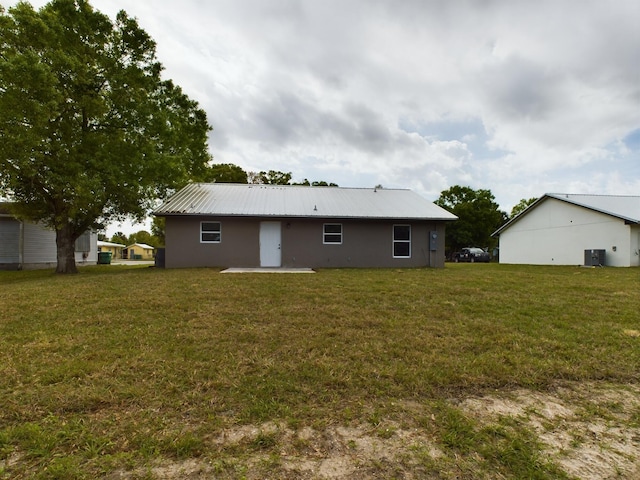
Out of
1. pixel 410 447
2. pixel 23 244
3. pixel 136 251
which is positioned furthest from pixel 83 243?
pixel 136 251

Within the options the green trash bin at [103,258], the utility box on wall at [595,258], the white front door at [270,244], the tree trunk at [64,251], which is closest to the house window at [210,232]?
the white front door at [270,244]

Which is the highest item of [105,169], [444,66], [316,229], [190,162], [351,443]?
[444,66]

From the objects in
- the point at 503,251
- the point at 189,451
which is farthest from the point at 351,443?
the point at 503,251

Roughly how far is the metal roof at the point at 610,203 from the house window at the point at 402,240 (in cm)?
1286

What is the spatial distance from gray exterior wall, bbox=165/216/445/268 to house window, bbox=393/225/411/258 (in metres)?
0.19

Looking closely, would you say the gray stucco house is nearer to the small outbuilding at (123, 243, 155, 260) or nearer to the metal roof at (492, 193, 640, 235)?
the metal roof at (492, 193, 640, 235)

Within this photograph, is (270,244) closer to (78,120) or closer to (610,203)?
(78,120)

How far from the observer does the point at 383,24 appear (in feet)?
31.5

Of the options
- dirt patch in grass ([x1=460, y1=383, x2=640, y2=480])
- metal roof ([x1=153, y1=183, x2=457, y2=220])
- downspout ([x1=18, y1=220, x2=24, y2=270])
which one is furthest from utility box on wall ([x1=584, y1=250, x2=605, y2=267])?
downspout ([x1=18, y1=220, x2=24, y2=270])

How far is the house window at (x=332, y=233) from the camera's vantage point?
14.1 metres

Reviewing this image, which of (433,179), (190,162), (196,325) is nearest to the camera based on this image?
(196,325)

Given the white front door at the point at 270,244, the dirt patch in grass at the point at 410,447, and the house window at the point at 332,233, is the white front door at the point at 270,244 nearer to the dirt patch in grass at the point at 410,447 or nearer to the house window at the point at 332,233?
the house window at the point at 332,233

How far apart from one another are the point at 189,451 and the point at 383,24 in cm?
1129

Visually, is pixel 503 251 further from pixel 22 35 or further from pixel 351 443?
pixel 22 35
